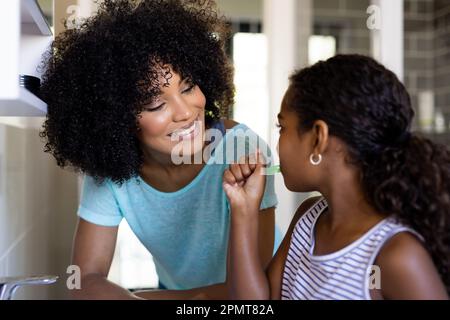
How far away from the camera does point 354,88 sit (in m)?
0.72

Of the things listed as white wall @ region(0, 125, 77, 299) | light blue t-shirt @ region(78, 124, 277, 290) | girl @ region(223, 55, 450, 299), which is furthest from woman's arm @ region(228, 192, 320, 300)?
white wall @ region(0, 125, 77, 299)

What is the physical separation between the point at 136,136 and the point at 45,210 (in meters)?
0.65

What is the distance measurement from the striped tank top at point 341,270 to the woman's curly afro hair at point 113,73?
37 cm

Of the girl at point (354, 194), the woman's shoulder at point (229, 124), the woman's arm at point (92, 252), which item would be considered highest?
the woman's shoulder at point (229, 124)

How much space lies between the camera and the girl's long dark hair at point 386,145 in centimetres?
69

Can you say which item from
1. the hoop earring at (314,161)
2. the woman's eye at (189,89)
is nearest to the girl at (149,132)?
the woman's eye at (189,89)

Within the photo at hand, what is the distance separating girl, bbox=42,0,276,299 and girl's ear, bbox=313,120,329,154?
0.25 m

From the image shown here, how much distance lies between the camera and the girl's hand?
802mm

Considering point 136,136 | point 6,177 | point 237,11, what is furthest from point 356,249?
point 237,11

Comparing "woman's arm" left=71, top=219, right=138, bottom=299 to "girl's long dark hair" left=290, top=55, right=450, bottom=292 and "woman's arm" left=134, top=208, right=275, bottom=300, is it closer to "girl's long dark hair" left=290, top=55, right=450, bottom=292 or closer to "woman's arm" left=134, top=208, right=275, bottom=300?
"woman's arm" left=134, top=208, right=275, bottom=300

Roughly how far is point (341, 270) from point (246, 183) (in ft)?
0.65

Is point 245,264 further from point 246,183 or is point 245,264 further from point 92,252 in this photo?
point 92,252

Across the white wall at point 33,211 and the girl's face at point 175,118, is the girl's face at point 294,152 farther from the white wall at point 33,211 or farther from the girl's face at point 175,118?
the white wall at point 33,211

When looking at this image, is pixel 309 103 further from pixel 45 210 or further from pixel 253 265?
pixel 45 210
